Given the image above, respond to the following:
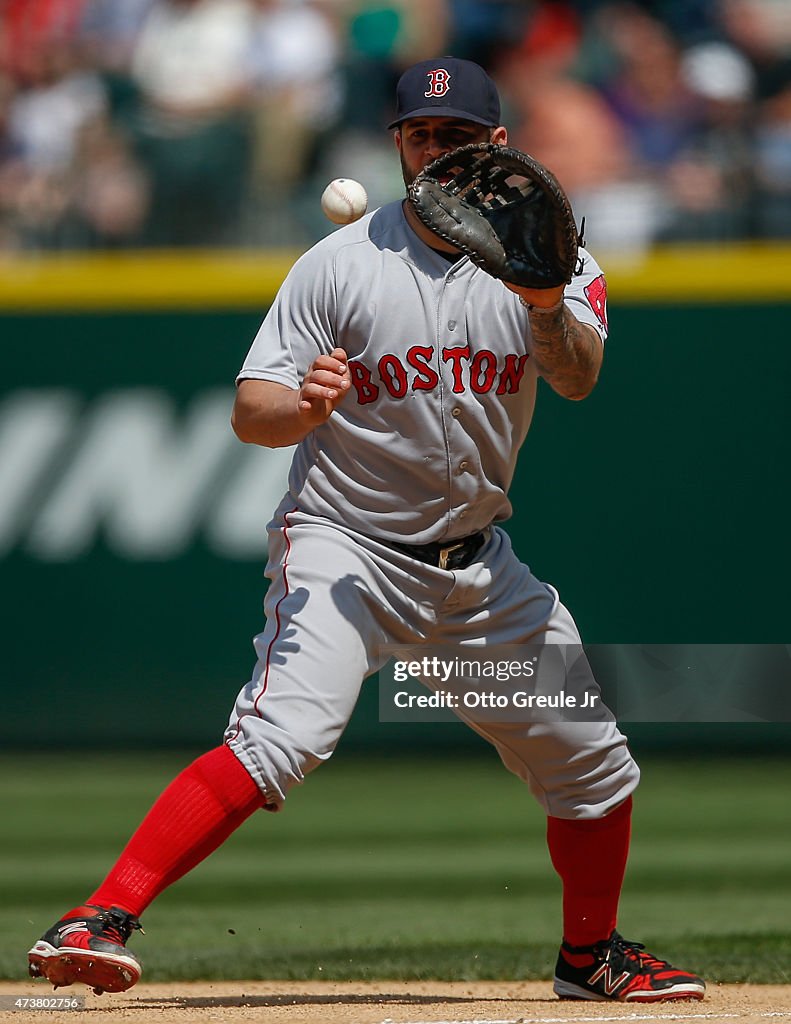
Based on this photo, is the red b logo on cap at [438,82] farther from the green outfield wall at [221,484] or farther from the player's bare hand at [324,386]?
the green outfield wall at [221,484]

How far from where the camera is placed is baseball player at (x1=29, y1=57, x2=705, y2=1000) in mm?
3342

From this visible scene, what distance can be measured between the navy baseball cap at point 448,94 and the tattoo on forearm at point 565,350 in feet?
1.51

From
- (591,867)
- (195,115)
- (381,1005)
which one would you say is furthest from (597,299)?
(195,115)

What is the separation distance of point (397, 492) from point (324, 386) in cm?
42

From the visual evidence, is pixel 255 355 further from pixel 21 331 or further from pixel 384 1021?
pixel 21 331

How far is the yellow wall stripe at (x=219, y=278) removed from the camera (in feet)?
26.6

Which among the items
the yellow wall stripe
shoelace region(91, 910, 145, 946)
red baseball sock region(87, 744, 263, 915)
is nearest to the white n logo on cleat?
red baseball sock region(87, 744, 263, 915)

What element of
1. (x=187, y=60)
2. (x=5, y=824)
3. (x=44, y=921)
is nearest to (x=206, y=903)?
(x=44, y=921)

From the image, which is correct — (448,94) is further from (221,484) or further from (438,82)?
(221,484)

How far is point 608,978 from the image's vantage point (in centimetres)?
381

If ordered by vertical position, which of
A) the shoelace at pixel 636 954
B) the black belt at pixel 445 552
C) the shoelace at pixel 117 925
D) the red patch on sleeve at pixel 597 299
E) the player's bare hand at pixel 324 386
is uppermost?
the red patch on sleeve at pixel 597 299

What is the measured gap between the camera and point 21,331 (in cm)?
835

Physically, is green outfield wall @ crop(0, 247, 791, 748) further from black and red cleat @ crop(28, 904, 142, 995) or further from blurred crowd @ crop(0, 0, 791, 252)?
black and red cleat @ crop(28, 904, 142, 995)

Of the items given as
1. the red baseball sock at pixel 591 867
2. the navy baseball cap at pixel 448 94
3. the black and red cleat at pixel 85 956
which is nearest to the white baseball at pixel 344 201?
the navy baseball cap at pixel 448 94
